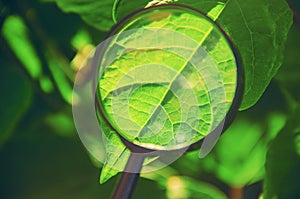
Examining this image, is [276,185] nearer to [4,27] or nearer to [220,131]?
[220,131]

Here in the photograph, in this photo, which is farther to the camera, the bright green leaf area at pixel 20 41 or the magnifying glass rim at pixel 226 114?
the bright green leaf area at pixel 20 41

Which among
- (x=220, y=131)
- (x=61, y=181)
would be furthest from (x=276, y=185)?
(x=61, y=181)

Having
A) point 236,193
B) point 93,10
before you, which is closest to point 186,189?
point 236,193

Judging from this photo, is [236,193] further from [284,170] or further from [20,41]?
[20,41]

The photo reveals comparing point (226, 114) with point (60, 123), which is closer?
point (226, 114)

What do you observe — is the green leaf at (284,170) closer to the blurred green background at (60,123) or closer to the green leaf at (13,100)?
the blurred green background at (60,123)

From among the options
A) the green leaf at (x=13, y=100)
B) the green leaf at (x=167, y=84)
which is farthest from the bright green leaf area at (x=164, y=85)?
the green leaf at (x=13, y=100)
